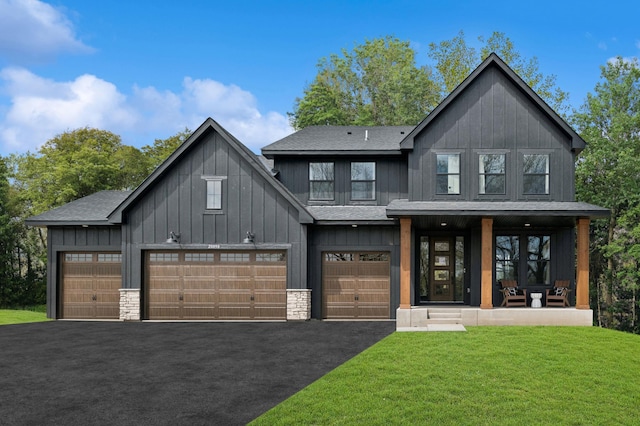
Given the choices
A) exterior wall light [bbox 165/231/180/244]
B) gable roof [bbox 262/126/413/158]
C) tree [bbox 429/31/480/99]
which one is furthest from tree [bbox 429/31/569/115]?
exterior wall light [bbox 165/231/180/244]

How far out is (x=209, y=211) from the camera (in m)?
18.6

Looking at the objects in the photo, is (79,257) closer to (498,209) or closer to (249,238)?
(249,238)

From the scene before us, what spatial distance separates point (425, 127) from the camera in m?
18.1

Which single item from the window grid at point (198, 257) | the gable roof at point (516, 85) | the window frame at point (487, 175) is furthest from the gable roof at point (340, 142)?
the window grid at point (198, 257)

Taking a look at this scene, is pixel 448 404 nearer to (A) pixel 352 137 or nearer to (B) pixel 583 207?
(B) pixel 583 207

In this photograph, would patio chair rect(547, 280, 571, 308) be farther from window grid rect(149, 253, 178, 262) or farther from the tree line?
window grid rect(149, 253, 178, 262)

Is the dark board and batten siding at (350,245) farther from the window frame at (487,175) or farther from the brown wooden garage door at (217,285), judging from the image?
the window frame at (487,175)

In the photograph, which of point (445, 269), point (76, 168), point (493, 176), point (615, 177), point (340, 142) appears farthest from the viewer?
point (76, 168)

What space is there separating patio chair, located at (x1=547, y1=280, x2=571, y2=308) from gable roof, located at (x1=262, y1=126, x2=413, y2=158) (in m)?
6.97

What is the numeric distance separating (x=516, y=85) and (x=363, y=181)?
619 centimetres

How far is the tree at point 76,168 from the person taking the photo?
34.2m

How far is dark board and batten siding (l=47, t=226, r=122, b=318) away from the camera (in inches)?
756

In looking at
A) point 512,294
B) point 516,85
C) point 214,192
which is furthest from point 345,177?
point 512,294

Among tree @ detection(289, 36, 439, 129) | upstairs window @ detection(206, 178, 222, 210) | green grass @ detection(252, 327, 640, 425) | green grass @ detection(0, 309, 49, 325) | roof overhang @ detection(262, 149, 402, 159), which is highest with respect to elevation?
tree @ detection(289, 36, 439, 129)
